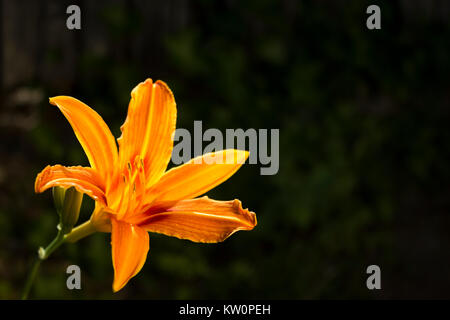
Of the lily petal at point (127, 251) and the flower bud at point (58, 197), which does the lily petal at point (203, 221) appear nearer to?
the lily petal at point (127, 251)

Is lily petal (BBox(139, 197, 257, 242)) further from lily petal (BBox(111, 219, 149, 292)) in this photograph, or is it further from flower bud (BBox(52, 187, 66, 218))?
flower bud (BBox(52, 187, 66, 218))

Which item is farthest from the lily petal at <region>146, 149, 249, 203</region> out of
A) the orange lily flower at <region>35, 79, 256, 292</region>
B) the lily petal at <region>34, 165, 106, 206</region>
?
the lily petal at <region>34, 165, 106, 206</region>

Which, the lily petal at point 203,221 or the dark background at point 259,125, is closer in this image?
the lily petal at point 203,221

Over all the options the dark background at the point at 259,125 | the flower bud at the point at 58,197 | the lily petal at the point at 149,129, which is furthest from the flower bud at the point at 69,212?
the dark background at the point at 259,125

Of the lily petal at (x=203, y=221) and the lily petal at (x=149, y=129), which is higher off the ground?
the lily petal at (x=149, y=129)

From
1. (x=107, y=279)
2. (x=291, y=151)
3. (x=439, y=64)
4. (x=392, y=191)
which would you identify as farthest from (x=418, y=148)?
(x=107, y=279)

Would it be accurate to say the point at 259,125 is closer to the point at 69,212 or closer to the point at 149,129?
the point at 149,129

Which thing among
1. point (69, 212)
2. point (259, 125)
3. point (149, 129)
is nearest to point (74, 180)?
point (69, 212)
